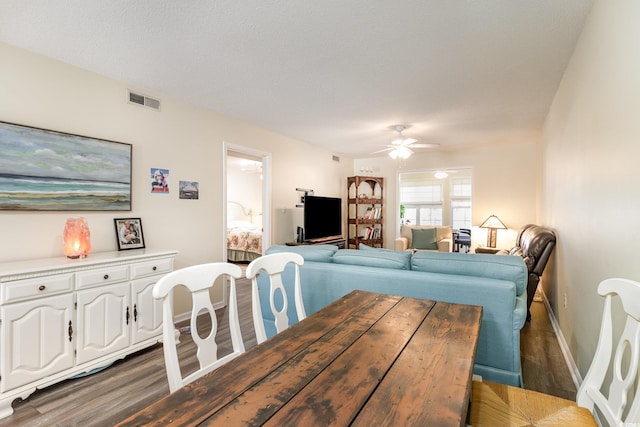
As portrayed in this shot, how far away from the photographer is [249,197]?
8.97 m

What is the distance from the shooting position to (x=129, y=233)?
3.03m

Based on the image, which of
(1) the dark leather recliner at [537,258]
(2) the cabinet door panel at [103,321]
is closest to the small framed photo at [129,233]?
(2) the cabinet door panel at [103,321]

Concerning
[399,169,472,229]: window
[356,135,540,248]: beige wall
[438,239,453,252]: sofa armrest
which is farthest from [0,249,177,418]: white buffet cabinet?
[399,169,472,229]: window

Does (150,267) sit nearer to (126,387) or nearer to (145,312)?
(145,312)

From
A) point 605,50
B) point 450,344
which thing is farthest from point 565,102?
point 450,344

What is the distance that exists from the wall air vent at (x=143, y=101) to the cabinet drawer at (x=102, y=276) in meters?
1.66

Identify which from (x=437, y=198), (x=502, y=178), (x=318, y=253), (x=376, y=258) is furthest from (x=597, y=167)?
(x=437, y=198)

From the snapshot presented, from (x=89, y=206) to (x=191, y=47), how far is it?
1.64 m

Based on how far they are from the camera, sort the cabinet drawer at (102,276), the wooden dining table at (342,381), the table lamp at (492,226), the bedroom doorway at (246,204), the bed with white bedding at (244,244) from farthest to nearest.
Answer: the bed with white bedding at (244,244) → the table lamp at (492,226) → the bedroom doorway at (246,204) → the cabinet drawer at (102,276) → the wooden dining table at (342,381)

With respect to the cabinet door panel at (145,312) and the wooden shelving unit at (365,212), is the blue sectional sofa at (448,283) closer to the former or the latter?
the cabinet door panel at (145,312)

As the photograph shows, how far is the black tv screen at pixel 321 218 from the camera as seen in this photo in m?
5.35

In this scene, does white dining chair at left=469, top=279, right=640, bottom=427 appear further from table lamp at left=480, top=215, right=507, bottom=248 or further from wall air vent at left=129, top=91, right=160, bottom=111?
table lamp at left=480, top=215, right=507, bottom=248

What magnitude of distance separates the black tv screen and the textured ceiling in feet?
6.32

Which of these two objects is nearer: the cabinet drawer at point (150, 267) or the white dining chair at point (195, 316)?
the white dining chair at point (195, 316)
